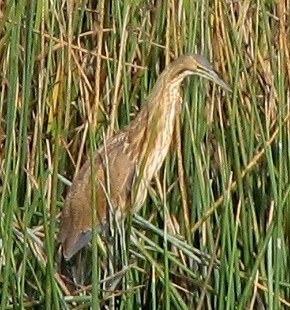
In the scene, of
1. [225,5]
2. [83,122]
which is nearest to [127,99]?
[83,122]

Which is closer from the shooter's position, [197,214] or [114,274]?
[114,274]

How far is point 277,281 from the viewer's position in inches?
64.9

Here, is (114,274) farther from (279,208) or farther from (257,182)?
(257,182)

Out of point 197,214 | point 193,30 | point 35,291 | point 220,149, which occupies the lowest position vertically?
point 35,291

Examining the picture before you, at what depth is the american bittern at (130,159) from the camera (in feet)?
6.32

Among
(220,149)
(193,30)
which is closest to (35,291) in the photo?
(220,149)

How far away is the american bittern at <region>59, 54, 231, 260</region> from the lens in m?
1.93

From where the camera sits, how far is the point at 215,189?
204cm

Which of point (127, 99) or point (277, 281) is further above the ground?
point (127, 99)

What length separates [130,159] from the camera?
6.91ft

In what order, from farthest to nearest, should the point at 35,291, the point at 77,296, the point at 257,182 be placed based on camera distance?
the point at 257,182
the point at 35,291
the point at 77,296

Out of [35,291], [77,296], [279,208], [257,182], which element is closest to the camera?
[279,208]

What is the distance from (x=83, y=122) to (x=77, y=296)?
0.44 metres

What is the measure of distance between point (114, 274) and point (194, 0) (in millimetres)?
623
